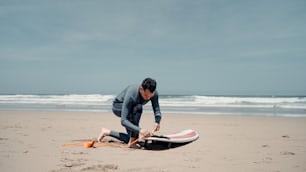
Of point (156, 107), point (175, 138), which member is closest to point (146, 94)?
point (156, 107)

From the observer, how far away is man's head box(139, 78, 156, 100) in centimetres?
427

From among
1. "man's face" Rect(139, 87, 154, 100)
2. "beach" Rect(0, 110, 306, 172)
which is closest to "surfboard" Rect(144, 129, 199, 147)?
"beach" Rect(0, 110, 306, 172)

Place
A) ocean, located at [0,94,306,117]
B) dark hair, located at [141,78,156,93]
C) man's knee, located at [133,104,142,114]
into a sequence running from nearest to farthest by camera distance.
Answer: dark hair, located at [141,78,156,93] < man's knee, located at [133,104,142,114] < ocean, located at [0,94,306,117]

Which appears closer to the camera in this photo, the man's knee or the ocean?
the man's knee

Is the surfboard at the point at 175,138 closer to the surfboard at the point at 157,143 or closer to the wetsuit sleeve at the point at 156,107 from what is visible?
the surfboard at the point at 157,143

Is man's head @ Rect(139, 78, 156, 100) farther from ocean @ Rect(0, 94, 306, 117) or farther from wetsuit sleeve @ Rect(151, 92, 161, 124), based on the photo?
ocean @ Rect(0, 94, 306, 117)

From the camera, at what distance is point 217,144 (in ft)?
17.1

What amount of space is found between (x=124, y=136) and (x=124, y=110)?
878 mm

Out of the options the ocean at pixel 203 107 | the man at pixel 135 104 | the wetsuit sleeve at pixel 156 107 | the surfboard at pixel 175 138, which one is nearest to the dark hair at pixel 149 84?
the man at pixel 135 104

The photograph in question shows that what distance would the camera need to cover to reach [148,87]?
427 centimetres

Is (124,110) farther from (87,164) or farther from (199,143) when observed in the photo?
(199,143)

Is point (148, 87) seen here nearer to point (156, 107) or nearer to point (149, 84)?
point (149, 84)

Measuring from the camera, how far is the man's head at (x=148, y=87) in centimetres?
427

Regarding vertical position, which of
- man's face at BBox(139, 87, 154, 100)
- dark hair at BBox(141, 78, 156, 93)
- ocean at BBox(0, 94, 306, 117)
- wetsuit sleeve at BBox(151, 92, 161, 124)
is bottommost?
ocean at BBox(0, 94, 306, 117)
